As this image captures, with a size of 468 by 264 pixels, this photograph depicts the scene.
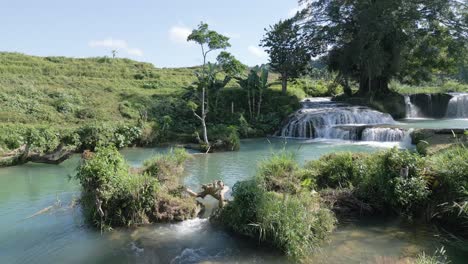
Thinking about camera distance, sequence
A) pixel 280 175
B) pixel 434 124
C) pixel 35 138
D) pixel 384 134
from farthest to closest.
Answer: pixel 434 124 < pixel 384 134 < pixel 35 138 < pixel 280 175

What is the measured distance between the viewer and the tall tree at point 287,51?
3694 cm

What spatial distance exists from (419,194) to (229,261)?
195 inches

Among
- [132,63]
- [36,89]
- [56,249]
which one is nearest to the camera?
[56,249]

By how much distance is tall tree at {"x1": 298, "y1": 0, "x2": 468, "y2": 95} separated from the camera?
3256 cm

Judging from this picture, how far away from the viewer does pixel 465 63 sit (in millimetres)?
36156

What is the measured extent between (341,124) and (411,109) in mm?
12585

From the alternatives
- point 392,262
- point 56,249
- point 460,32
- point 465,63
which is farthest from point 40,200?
point 465,63

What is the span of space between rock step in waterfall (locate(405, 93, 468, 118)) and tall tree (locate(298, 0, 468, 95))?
10.9 ft

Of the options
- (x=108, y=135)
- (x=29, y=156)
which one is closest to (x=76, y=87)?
(x=108, y=135)

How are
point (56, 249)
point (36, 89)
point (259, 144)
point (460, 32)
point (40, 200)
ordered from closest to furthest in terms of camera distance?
point (56, 249) < point (40, 200) < point (259, 144) < point (36, 89) < point (460, 32)

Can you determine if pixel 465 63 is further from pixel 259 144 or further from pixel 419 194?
pixel 419 194

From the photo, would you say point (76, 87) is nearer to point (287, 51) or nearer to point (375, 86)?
point (287, 51)

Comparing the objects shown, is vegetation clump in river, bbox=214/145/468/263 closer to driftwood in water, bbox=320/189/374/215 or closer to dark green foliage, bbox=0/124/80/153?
driftwood in water, bbox=320/189/374/215

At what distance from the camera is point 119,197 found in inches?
385
